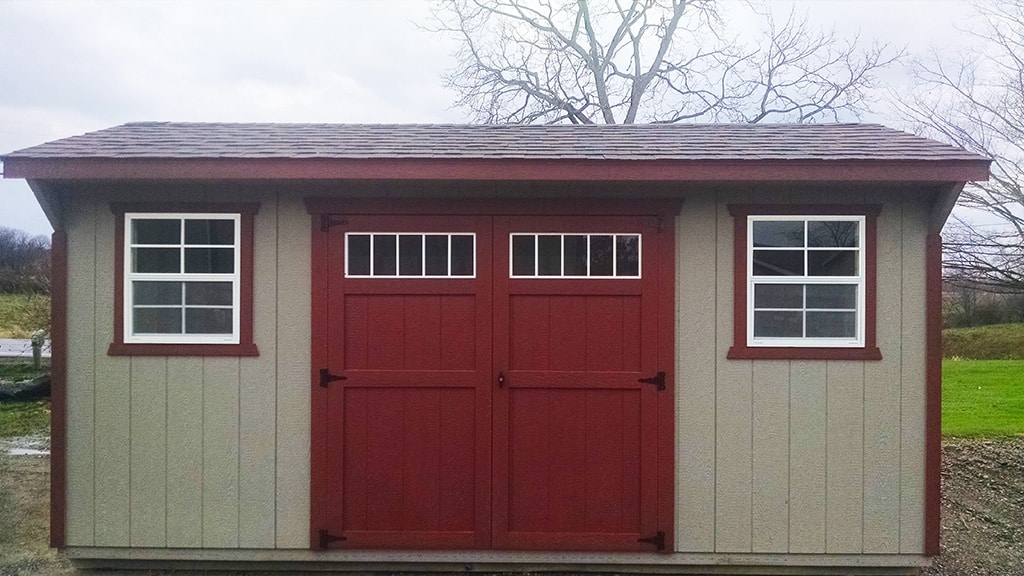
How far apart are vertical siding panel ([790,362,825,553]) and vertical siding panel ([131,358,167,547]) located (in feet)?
11.8

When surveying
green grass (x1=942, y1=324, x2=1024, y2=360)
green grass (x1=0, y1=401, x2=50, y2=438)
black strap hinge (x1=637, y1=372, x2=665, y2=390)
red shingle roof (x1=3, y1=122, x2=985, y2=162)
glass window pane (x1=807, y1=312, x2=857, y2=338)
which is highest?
red shingle roof (x1=3, y1=122, x2=985, y2=162)

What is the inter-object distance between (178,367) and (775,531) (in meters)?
3.53

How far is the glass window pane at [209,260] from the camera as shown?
13.1ft

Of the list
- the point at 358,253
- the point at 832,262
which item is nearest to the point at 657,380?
the point at 832,262

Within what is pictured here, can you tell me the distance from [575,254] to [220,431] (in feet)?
7.45

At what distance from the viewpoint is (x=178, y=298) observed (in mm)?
4020

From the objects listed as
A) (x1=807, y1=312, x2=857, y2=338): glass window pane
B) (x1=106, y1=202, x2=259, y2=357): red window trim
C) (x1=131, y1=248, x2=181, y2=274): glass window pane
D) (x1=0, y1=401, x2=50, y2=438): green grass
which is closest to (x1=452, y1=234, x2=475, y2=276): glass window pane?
(x1=106, y1=202, x2=259, y2=357): red window trim

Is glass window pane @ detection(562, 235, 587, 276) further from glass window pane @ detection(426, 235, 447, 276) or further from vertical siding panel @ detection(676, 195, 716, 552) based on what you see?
glass window pane @ detection(426, 235, 447, 276)

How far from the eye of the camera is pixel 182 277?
399 centimetres

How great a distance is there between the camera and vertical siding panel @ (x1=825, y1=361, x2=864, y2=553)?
13.0ft

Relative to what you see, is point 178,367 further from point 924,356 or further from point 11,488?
point 924,356

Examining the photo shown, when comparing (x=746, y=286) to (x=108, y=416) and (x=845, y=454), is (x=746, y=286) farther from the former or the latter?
(x=108, y=416)

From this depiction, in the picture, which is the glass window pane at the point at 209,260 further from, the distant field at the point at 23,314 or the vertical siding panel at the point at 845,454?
the distant field at the point at 23,314

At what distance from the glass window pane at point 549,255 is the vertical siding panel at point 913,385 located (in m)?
1.93
